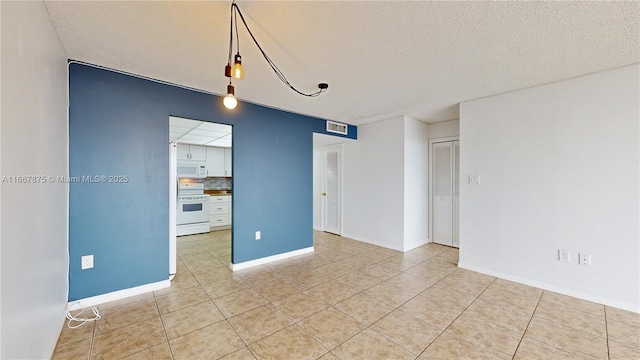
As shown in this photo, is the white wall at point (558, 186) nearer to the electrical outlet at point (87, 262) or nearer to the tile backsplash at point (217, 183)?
the electrical outlet at point (87, 262)

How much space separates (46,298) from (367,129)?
4.79m

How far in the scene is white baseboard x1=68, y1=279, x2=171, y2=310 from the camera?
250 centimetres

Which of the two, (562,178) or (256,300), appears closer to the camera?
(256,300)

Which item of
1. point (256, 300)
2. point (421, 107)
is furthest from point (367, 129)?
point (256, 300)

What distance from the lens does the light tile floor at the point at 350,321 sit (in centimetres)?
193

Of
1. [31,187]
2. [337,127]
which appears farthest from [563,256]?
[31,187]

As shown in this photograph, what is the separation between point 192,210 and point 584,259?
21.3ft

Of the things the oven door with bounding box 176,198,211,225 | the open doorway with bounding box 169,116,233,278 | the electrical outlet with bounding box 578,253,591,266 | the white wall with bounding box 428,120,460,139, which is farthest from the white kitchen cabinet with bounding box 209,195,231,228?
the electrical outlet with bounding box 578,253,591,266

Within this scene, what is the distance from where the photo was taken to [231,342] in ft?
6.61

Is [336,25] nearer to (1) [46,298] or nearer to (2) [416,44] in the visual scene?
(2) [416,44]

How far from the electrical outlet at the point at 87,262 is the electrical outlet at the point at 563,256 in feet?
16.7

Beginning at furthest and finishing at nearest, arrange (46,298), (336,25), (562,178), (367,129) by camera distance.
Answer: (367,129) → (562,178) → (336,25) → (46,298)

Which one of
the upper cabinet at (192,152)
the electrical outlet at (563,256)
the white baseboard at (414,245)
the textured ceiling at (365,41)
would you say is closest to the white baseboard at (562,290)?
the electrical outlet at (563,256)

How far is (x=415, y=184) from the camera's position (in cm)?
478
